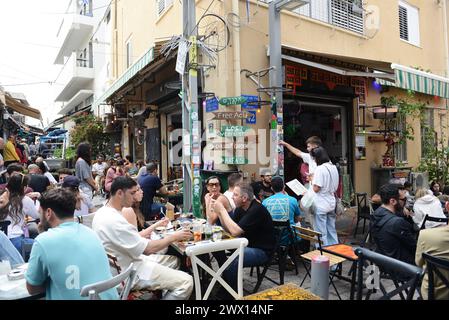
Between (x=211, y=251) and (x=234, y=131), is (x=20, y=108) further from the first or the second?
(x=211, y=251)

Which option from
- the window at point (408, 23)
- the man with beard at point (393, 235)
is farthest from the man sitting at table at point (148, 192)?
the window at point (408, 23)

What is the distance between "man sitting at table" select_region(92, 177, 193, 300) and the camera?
345cm

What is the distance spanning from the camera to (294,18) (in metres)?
8.41

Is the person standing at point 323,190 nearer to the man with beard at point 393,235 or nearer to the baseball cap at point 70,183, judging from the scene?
the man with beard at point 393,235

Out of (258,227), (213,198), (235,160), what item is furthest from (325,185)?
(235,160)

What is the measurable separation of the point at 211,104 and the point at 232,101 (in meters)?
0.52

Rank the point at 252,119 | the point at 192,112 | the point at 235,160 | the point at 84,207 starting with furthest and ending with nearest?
1. the point at 252,119
2. the point at 235,160
3. the point at 192,112
4. the point at 84,207

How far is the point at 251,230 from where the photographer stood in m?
4.30

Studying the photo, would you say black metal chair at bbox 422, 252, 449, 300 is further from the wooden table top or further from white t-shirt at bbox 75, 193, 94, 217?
white t-shirt at bbox 75, 193, 94, 217

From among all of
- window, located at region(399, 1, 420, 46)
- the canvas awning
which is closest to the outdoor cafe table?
the canvas awning

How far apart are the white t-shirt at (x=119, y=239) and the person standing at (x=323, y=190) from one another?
3226 millimetres

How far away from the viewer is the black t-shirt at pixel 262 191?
6613 mm

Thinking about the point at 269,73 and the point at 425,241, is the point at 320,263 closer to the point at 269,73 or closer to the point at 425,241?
the point at 425,241

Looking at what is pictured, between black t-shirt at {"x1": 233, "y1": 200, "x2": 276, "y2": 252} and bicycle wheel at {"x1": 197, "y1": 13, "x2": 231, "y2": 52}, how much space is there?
4.33 meters
